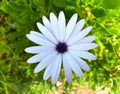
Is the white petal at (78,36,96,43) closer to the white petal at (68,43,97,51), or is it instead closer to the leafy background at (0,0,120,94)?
the white petal at (68,43,97,51)

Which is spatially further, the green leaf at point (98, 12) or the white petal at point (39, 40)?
the green leaf at point (98, 12)

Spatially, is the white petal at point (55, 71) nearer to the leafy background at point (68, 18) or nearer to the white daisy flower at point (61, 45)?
the white daisy flower at point (61, 45)

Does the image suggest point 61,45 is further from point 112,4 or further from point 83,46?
point 112,4

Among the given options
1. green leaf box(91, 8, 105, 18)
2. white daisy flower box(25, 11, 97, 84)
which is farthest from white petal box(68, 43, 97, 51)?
green leaf box(91, 8, 105, 18)

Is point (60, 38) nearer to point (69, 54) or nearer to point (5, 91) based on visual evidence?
point (69, 54)

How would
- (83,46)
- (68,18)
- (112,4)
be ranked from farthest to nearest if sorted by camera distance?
(68,18), (112,4), (83,46)

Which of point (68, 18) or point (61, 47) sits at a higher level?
point (68, 18)

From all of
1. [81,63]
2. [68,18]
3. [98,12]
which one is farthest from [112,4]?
[81,63]

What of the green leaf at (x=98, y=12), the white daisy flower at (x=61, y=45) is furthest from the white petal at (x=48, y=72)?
the green leaf at (x=98, y=12)

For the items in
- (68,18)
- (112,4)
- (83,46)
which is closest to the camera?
(83,46)
